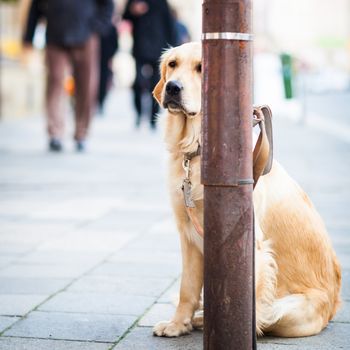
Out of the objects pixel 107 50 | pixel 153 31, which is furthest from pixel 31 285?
pixel 107 50

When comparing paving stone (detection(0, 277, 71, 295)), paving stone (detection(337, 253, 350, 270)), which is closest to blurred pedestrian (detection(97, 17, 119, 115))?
paving stone (detection(337, 253, 350, 270))

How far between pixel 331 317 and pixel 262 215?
59 cm

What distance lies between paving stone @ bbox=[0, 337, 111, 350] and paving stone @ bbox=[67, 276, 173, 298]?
2.87ft

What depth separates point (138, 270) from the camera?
472 cm

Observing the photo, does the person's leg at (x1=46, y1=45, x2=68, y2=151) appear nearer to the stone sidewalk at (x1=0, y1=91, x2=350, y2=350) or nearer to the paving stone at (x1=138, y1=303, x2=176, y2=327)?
the stone sidewalk at (x1=0, y1=91, x2=350, y2=350)

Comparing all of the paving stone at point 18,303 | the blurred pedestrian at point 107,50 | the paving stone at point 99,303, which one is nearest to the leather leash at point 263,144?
the paving stone at point 99,303

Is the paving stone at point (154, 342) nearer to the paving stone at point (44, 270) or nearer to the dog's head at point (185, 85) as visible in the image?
the dog's head at point (185, 85)

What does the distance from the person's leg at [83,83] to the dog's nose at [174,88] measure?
752 cm

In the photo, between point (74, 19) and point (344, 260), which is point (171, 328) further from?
point (74, 19)

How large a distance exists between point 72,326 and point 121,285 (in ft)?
2.63

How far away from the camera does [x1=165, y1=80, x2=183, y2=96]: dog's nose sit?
3.65m

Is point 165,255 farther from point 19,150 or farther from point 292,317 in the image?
point 19,150

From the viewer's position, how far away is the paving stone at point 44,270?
15.1 feet

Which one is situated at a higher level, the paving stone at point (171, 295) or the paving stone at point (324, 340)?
the paving stone at point (171, 295)
